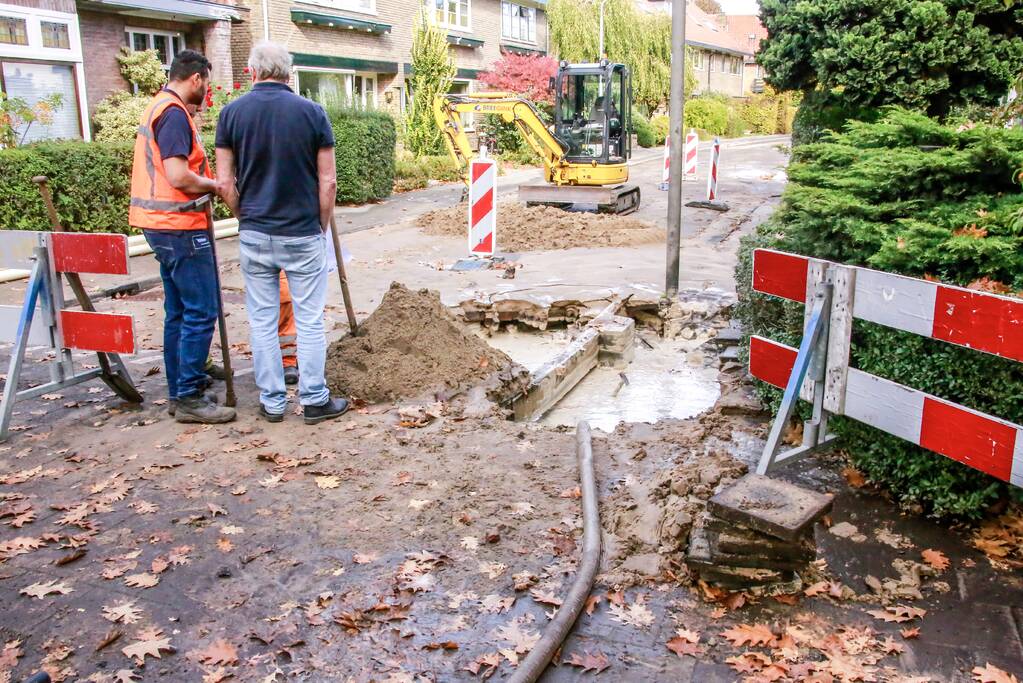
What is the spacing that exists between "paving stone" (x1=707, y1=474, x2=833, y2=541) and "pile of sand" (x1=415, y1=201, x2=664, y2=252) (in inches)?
372

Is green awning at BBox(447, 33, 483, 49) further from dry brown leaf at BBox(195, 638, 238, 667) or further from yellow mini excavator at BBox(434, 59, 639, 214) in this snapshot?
dry brown leaf at BBox(195, 638, 238, 667)

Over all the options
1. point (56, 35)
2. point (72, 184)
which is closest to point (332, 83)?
point (56, 35)

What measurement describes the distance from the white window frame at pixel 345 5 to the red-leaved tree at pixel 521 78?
19.4 feet

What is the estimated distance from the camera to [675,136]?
8680 millimetres

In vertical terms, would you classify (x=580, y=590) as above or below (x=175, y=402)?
below

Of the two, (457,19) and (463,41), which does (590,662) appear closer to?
(463,41)

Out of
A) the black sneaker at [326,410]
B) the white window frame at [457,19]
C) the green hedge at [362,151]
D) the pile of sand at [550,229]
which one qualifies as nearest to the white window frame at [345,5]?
the white window frame at [457,19]

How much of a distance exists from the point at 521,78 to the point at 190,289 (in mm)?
27327

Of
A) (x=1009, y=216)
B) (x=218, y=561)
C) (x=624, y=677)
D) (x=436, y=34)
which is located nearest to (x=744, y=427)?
(x=1009, y=216)

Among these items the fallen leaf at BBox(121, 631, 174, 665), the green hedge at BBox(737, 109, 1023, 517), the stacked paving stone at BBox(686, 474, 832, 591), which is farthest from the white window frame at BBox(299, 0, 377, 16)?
the stacked paving stone at BBox(686, 474, 832, 591)

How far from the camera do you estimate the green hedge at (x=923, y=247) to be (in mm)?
3807

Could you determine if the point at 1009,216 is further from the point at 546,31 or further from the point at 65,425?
the point at 546,31

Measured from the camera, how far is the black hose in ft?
9.66

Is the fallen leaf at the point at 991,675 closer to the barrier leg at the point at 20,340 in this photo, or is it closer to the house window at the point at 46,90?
the barrier leg at the point at 20,340
